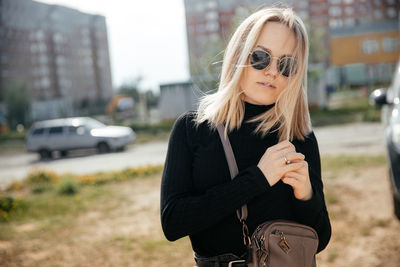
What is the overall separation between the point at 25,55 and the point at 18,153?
38.4 metres

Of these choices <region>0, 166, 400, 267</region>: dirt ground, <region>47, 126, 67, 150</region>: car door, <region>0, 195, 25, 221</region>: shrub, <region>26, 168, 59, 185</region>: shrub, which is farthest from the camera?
<region>47, 126, 67, 150</region>: car door

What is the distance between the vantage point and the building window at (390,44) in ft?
93.9

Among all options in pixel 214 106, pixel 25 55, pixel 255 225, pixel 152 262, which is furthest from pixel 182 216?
pixel 25 55

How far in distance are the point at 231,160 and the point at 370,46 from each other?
3304 cm

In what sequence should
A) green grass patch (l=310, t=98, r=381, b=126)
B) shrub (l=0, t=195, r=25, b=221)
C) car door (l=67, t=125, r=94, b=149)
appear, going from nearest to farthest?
shrub (l=0, t=195, r=25, b=221) < car door (l=67, t=125, r=94, b=149) < green grass patch (l=310, t=98, r=381, b=126)

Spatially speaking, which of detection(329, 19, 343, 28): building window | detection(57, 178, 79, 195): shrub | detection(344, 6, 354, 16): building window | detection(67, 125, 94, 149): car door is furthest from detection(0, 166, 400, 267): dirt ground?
detection(329, 19, 343, 28): building window

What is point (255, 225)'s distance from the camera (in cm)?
144

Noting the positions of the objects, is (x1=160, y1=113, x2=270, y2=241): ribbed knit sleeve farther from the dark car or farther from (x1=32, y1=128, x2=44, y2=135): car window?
(x1=32, y1=128, x2=44, y2=135): car window

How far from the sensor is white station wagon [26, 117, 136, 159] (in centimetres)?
1611

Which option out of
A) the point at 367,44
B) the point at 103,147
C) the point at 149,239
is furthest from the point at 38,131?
the point at 367,44

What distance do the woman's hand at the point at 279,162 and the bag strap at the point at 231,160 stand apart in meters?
0.11

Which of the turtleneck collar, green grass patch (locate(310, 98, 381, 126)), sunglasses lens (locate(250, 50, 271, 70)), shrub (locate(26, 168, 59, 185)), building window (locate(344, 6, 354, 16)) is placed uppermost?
building window (locate(344, 6, 354, 16))

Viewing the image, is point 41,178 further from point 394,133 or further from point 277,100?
point 277,100

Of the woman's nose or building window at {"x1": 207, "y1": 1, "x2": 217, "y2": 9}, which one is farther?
building window at {"x1": 207, "y1": 1, "x2": 217, "y2": 9}
